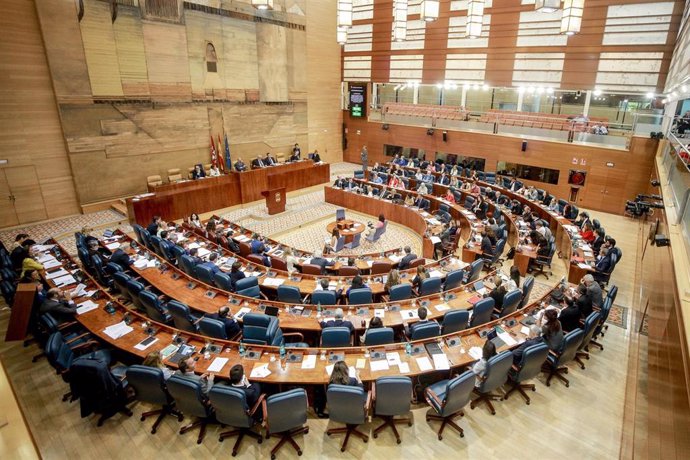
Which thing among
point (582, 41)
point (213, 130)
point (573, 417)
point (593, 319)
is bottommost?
point (573, 417)

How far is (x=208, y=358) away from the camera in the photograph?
5.91 metres

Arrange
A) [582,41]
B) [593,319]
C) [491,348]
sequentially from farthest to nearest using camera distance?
1. [582,41]
2. [593,319]
3. [491,348]

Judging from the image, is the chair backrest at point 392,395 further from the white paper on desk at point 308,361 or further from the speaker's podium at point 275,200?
the speaker's podium at point 275,200

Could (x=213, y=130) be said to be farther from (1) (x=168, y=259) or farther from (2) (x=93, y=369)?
(2) (x=93, y=369)

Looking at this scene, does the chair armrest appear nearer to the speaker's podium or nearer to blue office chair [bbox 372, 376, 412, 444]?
blue office chair [bbox 372, 376, 412, 444]

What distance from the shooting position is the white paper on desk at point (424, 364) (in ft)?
18.8

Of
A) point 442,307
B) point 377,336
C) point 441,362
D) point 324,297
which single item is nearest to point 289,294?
point 324,297

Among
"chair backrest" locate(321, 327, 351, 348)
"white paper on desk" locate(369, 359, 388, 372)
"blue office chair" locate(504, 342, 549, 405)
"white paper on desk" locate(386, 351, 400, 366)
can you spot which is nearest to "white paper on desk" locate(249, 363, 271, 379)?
"chair backrest" locate(321, 327, 351, 348)

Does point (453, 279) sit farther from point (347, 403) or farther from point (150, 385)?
point (150, 385)

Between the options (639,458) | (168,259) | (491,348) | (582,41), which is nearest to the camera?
(639,458)

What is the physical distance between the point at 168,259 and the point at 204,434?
5.83m

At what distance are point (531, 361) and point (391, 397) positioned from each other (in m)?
2.35

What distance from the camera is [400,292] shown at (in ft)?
26.1

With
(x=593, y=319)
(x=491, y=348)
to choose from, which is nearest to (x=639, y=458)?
(x=491, y=348)
